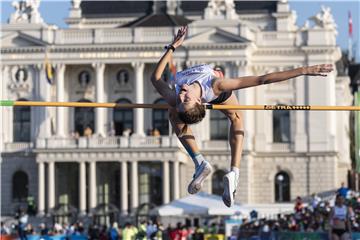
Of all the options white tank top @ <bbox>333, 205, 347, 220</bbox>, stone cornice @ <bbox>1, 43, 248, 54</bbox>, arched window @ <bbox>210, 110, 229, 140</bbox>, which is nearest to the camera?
white tank top @ <bbox>333, 205, 347, 220</bbox>

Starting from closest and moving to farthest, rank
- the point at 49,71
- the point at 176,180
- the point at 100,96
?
the point at 176,180
the point at 49,71
the point at 100,96

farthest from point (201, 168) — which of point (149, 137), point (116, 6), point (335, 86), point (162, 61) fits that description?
point (116, 6)

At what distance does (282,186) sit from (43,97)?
1461cm

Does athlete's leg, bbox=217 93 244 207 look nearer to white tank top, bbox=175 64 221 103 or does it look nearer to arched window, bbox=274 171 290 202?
white tank top, bbox=175 64 221 103

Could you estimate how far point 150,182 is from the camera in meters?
84.4

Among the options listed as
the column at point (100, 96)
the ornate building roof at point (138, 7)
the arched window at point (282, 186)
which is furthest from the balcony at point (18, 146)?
the arched window at point (282, 186)

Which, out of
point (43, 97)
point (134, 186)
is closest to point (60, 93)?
point (43, 97)

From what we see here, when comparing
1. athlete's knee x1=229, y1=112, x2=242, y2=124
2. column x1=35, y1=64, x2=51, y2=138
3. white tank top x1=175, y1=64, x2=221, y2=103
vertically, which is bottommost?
athlete's knee x1=229, y1=112, x2=242, y2=124

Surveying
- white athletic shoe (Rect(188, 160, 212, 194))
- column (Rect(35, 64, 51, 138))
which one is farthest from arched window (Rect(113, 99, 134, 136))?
white athletic shoe (Rect(188, 160, 212, 194))

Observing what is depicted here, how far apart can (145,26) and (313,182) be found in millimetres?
13119

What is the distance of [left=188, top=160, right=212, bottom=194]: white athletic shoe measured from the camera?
1692 centimetres

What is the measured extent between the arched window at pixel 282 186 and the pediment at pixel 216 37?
27.4 ft

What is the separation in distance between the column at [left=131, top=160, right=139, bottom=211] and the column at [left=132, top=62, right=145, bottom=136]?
2.11 meters

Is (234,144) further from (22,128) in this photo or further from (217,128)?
(22,128)
